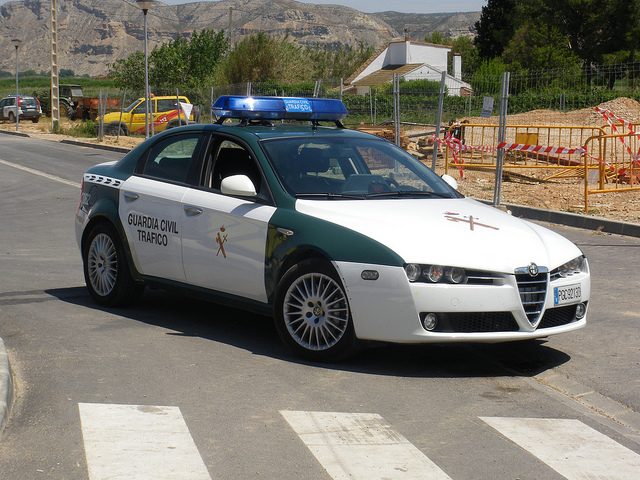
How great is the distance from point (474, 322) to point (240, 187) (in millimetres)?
1833

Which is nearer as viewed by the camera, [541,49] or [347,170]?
[347,170]

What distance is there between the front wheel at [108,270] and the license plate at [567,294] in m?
3.39

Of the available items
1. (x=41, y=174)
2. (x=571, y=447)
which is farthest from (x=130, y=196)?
(x=41, y=174)

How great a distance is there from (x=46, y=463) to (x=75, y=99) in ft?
173

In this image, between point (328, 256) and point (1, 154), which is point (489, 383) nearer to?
point (328, 256)

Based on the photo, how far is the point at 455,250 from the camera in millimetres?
5223

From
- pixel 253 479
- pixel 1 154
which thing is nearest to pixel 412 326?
pixel 253 479

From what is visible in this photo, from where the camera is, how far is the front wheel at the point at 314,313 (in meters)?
5.47

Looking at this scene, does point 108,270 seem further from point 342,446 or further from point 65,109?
point 65,109

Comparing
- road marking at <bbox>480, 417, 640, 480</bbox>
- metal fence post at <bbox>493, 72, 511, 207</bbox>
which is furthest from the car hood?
metal fence post at <bbox>493, 72, 511, 207</bbox>

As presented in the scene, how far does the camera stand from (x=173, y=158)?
22.5ft

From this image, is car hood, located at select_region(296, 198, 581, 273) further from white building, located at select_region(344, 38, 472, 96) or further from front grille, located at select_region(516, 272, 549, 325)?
white building, located at select_region(344, 38, 472, 96)

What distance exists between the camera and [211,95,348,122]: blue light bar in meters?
6.70

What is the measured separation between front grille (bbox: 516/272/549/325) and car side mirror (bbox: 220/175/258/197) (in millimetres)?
1886
